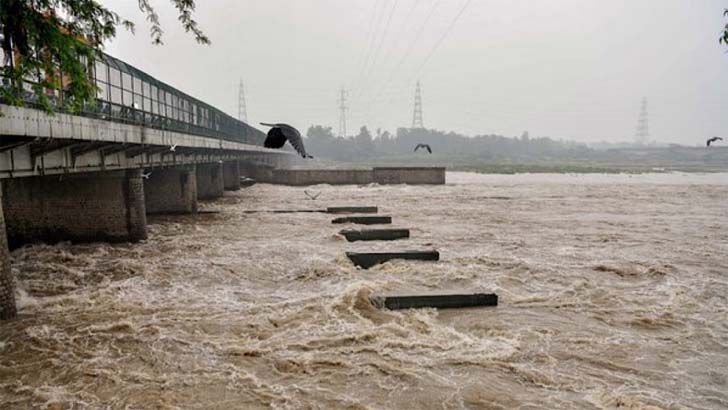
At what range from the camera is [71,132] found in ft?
49.1

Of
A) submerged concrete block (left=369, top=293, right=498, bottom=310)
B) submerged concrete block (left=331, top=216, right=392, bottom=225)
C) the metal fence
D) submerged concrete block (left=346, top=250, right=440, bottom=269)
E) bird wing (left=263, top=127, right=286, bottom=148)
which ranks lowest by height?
submerged concrete block (left=369, top=293, right=498, bottom=310)

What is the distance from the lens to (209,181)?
4759cm

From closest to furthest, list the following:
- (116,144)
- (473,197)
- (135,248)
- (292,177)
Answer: (116,144) → (135,248) → (473,197) → (292,177)

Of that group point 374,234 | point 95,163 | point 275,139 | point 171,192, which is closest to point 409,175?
point 171,192

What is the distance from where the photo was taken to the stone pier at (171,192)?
111 feet

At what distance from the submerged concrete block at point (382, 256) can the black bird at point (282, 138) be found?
204 inches

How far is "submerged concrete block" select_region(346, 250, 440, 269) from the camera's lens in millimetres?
19219

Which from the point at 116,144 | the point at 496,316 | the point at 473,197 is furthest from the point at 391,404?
the point at 473,197

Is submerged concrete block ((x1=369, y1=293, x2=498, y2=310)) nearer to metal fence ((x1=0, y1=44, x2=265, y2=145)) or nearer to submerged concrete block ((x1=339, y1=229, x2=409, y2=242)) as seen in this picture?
metal fence ((x1=0, y1=44, x2=265, y2=145))

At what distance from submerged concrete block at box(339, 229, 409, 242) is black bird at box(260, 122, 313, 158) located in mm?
9284

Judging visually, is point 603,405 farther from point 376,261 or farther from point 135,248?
point 135,248

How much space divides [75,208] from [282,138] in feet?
43.3

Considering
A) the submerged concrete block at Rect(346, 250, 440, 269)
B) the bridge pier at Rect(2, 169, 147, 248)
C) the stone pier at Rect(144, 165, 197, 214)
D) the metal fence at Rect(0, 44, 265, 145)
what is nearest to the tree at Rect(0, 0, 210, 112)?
the metal fence at Rect(0, 44, 265, 145)

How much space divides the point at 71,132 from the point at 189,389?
944 centimetres
